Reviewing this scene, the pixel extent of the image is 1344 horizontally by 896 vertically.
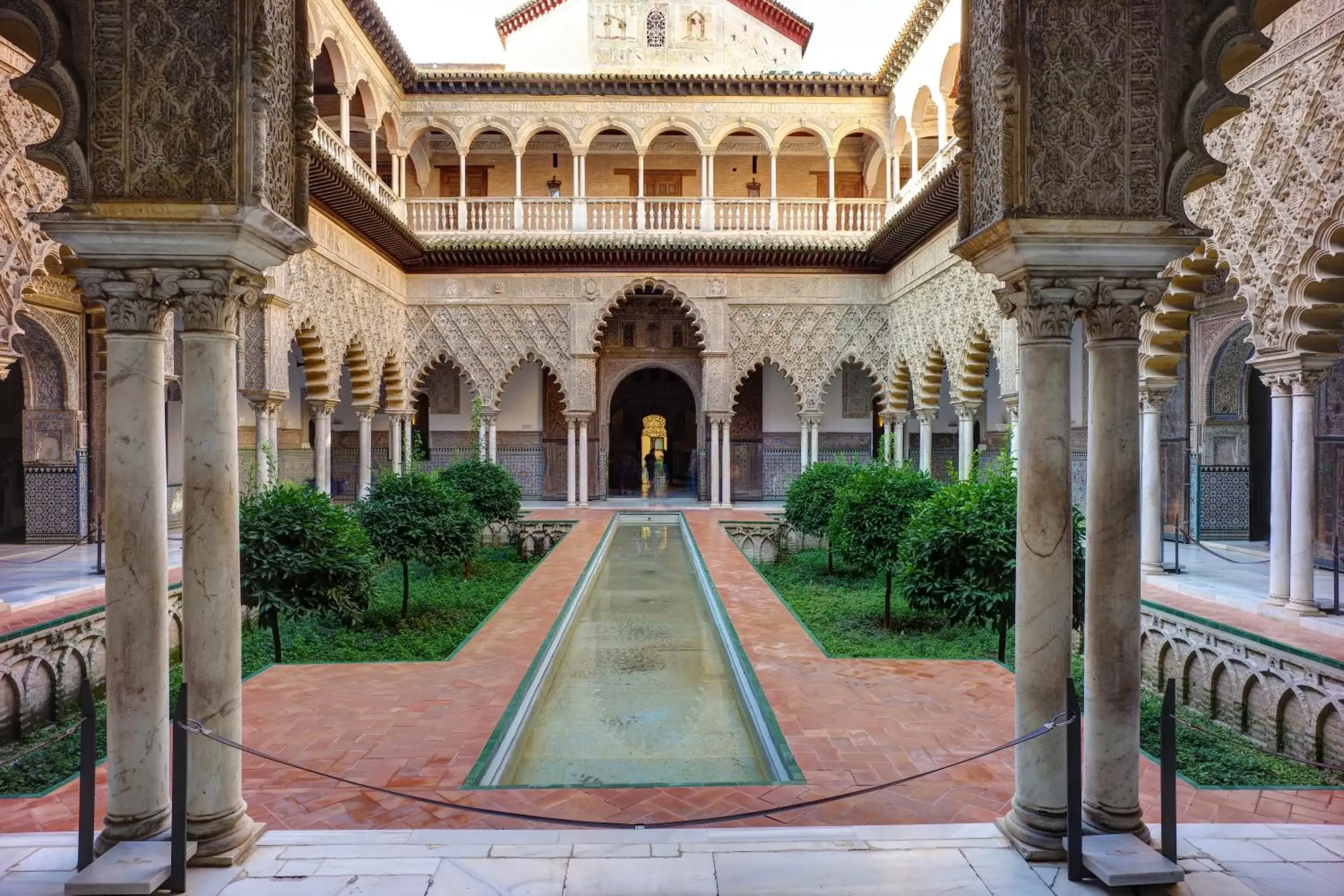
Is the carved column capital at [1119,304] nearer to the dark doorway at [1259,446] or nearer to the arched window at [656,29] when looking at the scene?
the dark doorway at [1259,446]

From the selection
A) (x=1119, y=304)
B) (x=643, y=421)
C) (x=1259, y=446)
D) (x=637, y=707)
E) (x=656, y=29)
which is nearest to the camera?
(x=1119, y=304)

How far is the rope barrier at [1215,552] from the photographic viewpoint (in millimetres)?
9109

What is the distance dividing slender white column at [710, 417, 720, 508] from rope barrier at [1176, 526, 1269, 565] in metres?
8.76

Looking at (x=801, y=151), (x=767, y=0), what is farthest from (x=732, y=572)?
(x=767, y=0)

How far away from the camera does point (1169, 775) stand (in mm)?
2787

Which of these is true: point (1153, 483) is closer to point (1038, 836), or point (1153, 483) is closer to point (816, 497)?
point (816, 497)

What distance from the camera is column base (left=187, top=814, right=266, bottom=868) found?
291 cm

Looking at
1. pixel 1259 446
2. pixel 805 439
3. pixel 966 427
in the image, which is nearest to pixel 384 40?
pixel 805 439

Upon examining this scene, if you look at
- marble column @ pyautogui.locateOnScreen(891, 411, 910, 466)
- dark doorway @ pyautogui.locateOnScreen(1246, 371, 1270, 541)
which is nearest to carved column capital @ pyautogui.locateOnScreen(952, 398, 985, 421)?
marble column @ pyautogui.locateOnScreen(891, 411, 910, 466)

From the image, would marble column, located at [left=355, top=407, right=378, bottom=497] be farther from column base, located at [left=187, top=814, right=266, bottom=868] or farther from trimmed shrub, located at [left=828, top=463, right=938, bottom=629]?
column base, located at [left=187, top=814, right=266, bottom=868]

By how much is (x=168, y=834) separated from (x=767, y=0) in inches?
811

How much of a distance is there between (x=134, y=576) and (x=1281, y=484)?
8.20m

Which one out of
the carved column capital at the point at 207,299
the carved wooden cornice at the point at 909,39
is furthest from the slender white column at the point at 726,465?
the carved column capital at the point at 207,299

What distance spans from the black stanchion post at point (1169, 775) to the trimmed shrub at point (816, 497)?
26.2 feet
